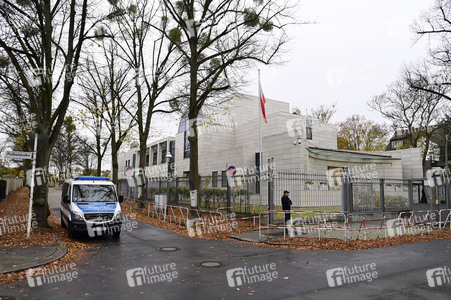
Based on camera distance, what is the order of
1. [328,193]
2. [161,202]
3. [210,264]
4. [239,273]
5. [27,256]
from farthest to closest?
[161,202], [328,193], [27,256], [210,264], [239,273]

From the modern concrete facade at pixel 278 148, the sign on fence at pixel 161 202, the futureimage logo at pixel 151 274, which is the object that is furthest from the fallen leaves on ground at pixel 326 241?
the modern concrete facade at pixel 278 148

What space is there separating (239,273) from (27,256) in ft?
19.5

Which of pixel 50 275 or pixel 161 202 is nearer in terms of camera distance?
pixel 50 275

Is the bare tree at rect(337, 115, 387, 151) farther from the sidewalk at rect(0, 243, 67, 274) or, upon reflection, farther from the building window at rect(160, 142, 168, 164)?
the sidewalk at rect(0, 243, 67, 274)

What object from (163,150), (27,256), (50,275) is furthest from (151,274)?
(163,150)

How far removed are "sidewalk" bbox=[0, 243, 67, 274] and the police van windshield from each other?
3054mm

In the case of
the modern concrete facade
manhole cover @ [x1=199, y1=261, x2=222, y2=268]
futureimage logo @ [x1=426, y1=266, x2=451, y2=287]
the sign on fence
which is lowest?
futureimage logo @ [x1=426, y1=266, x2=451, y2=287]

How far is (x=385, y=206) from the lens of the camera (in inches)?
725

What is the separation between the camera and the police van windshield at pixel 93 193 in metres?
13.2

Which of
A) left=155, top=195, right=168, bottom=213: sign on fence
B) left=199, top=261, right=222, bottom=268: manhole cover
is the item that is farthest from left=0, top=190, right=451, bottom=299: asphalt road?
left=155, top=195, right=168, bottom=213: sign on fence

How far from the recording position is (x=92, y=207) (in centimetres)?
1248

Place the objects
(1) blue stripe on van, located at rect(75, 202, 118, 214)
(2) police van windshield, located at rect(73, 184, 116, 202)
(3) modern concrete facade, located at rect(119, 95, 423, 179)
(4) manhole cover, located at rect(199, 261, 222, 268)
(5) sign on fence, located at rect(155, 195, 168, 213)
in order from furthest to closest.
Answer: (3) modern concrete facade, located at rect(119, 95, 423, 179) → (5) sign on fence, located at rect(155, 195, 168, 213) → (2) police van windshield, located at rect(73, 184, 116, 202) → (1) blue stripe on van, located at rect(75, 202, 118, 214) → (4) manhole cover, located at rect(199, 261, 222, 268)

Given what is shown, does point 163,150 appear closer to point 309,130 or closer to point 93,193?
point 309,130

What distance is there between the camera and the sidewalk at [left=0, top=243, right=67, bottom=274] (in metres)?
7.66
